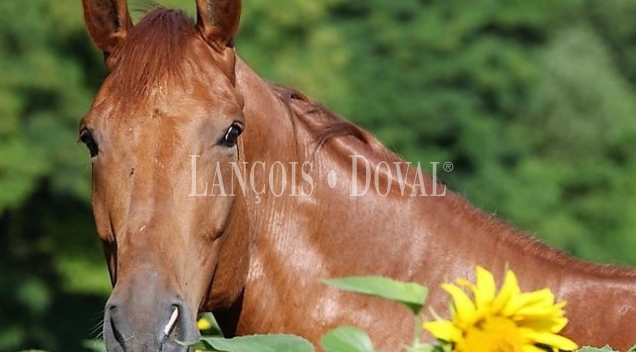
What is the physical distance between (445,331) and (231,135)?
1769 millimetres

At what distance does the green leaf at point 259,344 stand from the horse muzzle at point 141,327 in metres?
1.02

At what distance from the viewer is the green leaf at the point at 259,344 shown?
10.5 ft

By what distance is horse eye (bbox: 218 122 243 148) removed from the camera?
4641 mm

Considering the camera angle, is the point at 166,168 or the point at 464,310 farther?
the point at 166,168

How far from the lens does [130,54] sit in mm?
4719

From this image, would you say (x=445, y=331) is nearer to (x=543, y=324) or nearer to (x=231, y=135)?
(x=543, y=324)

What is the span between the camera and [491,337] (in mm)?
3088

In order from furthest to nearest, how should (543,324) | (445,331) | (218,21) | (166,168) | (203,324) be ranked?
(203,324), (218,21), (166,168), (543,324), (445,331)

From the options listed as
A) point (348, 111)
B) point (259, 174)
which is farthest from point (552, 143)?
point (259, 174)

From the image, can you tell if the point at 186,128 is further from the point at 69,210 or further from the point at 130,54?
the point at 69,210

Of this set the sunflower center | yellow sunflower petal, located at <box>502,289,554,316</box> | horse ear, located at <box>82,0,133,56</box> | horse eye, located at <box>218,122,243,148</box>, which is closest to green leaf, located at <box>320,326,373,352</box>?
the sunflower center

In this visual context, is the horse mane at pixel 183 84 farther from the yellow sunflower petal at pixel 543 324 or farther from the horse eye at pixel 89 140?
the yellow sunflower petal at pixel 543 324

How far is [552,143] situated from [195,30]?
4164cm

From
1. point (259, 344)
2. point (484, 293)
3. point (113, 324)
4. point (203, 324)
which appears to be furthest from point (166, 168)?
point (484, 293)
